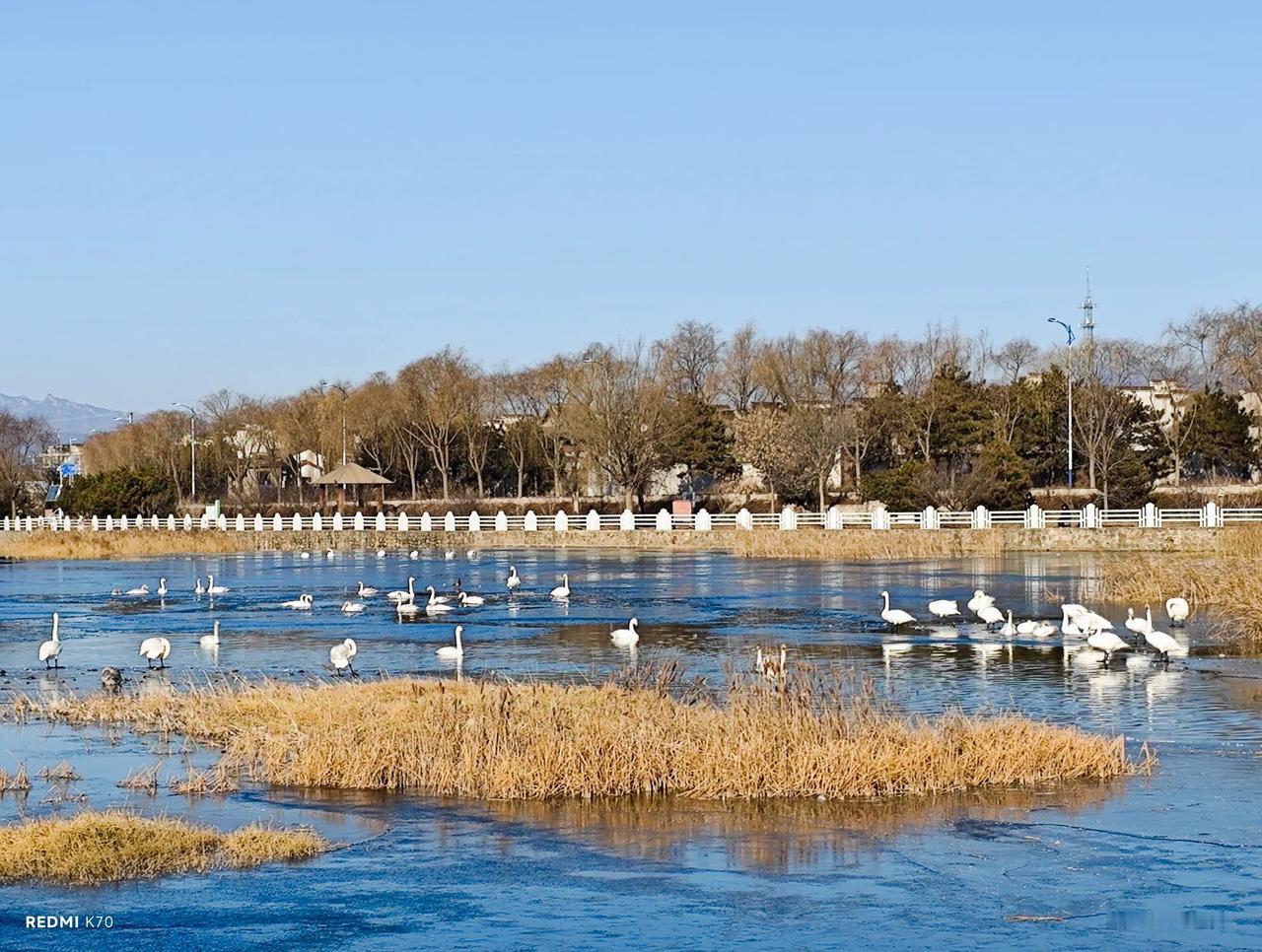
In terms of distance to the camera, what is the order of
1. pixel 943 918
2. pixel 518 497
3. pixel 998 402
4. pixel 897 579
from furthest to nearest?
pixel 518 497 < pixel 998 402 < pixel 897 579 < pixel 943 918

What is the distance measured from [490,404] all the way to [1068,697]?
307ft

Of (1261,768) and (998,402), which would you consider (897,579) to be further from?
(998,402)

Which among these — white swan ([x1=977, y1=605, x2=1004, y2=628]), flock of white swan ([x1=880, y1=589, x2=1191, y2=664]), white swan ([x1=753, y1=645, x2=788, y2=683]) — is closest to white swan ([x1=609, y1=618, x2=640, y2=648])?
flock of white swan ([x1=880, y1=589, x2=1191, y2=664])

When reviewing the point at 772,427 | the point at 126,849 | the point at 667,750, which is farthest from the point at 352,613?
the point at 772,427

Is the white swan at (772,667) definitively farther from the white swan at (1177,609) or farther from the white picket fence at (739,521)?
the white picket fence at (739,521)

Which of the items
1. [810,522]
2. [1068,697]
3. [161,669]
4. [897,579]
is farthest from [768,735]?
[810,522]

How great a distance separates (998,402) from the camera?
93438mm

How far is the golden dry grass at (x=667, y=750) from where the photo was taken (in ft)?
53.0

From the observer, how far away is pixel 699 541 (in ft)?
243

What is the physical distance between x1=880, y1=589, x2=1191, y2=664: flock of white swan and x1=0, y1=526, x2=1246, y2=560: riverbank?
15262 mm

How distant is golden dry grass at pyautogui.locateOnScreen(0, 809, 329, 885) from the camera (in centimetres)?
1314

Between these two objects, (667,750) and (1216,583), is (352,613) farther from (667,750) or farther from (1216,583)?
(667,750)

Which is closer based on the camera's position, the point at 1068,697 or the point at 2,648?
the point at 1068,697

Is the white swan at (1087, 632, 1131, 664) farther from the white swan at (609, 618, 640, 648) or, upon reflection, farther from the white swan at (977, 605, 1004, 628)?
the white swan at (609, 618, 640, 648)
